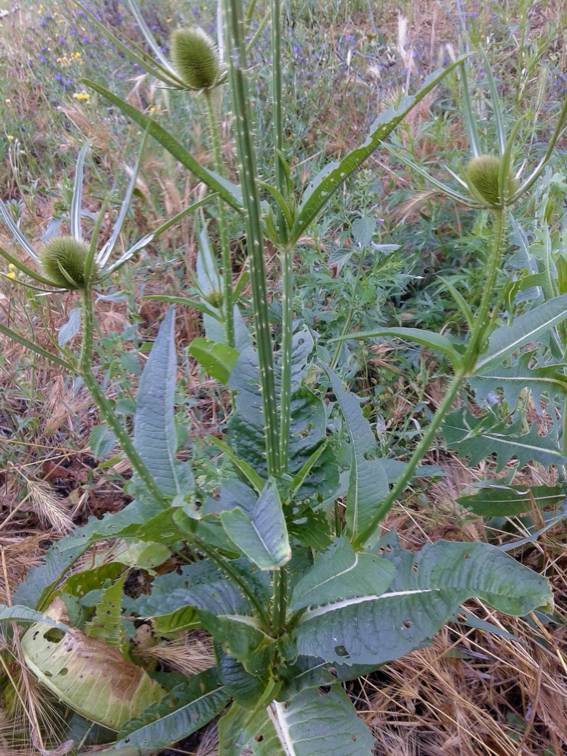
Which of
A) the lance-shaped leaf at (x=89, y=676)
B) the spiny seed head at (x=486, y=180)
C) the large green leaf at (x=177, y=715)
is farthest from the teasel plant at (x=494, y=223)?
the lance-shaped leaf at (x=89, y=676)

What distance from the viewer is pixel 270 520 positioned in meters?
0.95

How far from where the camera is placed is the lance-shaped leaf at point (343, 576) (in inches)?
40.0

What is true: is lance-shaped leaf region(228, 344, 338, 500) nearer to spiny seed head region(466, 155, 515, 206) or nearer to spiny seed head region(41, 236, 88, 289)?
spiny seed head region(41, 236, 88, 289)

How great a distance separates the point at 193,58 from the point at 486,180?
0.58 m

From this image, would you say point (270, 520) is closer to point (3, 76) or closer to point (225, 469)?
point (225, 469)

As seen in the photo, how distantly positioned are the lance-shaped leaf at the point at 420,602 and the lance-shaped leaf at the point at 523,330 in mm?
363

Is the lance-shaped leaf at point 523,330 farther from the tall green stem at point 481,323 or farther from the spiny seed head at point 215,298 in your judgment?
the spiny seed head at point 215,298

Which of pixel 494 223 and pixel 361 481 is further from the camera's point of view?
pixel 361 481

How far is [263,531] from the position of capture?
0.96 meters

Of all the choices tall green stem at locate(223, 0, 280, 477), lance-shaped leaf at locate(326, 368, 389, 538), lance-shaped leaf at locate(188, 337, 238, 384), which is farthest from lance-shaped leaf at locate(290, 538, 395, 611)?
lance-shaped leaf at locate(188, 337, 238, 384)

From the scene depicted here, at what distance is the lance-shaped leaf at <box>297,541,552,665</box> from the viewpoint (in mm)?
1055

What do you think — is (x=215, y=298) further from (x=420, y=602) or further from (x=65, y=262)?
(x=420, y=602)

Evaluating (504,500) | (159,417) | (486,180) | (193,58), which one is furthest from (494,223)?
(504,500)

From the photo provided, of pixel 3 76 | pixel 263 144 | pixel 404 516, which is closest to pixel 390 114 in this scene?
pixel 404 516
